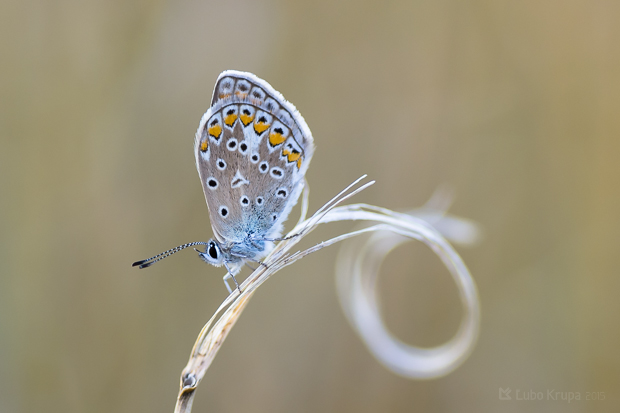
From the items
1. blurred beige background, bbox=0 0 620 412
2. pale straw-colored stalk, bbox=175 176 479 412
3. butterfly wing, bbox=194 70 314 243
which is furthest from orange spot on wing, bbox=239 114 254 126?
blurred beige background, bbox=0 0 620 412

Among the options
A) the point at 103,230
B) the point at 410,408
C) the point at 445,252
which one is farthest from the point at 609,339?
the point at 103,230

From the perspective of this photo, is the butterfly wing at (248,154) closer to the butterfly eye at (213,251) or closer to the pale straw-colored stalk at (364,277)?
the butterfly eye at (213,251)

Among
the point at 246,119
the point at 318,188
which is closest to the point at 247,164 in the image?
the point at 246,119

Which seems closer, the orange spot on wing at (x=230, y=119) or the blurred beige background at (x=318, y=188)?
the orange spot on wing at (x=230, y=119)

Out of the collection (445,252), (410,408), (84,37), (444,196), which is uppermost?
(84,37)

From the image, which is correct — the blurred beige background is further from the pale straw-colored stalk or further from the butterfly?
the butterfly

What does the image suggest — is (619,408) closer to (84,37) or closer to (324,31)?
(324,31)

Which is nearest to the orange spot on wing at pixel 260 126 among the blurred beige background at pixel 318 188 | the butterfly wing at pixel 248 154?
the butterfly wing at pixel 248 154
